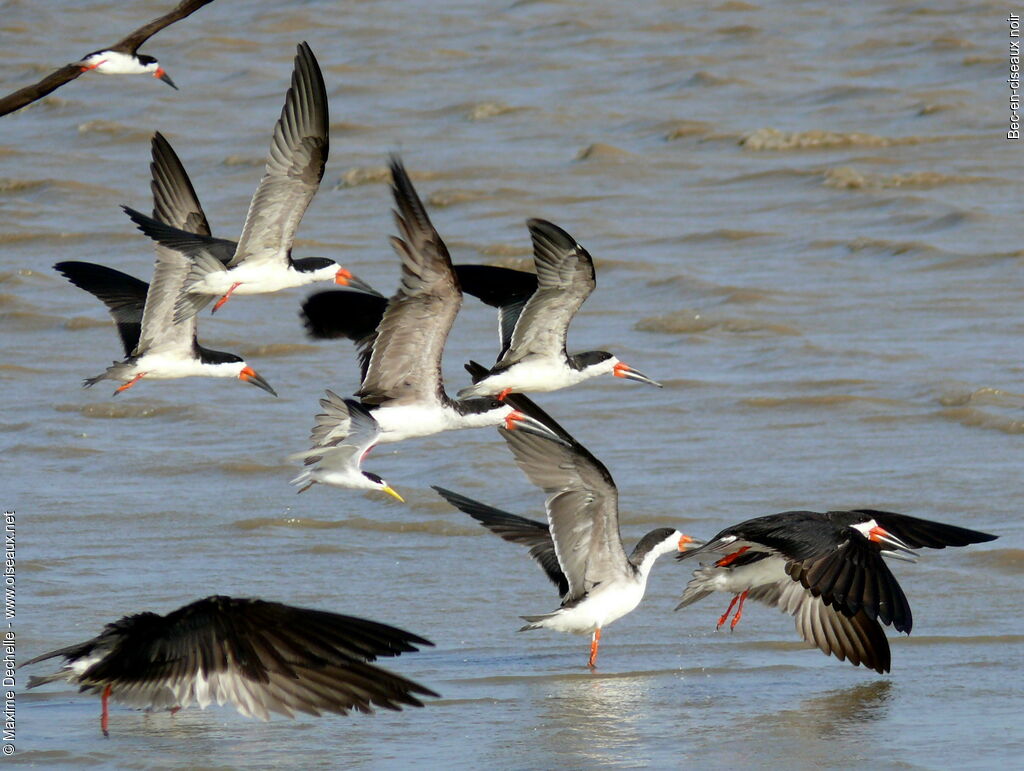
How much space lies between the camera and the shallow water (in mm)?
7867

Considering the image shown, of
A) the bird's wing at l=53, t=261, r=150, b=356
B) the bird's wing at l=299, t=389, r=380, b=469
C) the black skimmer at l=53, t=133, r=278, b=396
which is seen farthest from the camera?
the bird's wing at l=53, t=261, r=150, b=356

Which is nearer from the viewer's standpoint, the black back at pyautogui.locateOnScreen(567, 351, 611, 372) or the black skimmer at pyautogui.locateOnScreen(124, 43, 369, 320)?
the black skimmer at pyautogui.locateOnScreen(124, 43, 369, 320)

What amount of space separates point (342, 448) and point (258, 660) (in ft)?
11.1

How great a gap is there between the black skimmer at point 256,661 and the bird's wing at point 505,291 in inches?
182

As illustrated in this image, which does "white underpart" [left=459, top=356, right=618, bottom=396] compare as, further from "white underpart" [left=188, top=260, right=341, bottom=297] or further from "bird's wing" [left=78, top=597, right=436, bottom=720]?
"bird's wing" [left=78, top=597, right=436, bottom=720]

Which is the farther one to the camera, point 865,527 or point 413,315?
point 413,315

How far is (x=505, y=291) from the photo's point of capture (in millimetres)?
10883

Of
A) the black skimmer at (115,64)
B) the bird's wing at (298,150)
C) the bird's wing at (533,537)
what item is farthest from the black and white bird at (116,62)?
the bird's wing at (533,537)

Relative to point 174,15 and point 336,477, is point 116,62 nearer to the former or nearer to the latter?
point 174,15

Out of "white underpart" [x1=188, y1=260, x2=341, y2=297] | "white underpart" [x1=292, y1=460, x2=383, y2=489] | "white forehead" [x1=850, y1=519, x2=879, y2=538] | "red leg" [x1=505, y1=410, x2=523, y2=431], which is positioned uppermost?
"white underpart" [x1=188, y1=260, x2=341, y2=297]

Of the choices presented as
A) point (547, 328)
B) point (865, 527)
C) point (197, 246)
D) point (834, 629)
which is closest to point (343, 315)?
point (197, 246)

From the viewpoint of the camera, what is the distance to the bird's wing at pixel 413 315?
29.0ft

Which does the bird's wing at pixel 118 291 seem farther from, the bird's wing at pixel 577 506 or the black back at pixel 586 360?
the bird's wing at pixel 577 506

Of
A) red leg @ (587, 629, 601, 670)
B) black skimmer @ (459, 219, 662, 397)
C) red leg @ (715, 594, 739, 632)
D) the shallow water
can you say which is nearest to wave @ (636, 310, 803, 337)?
the shallow water
